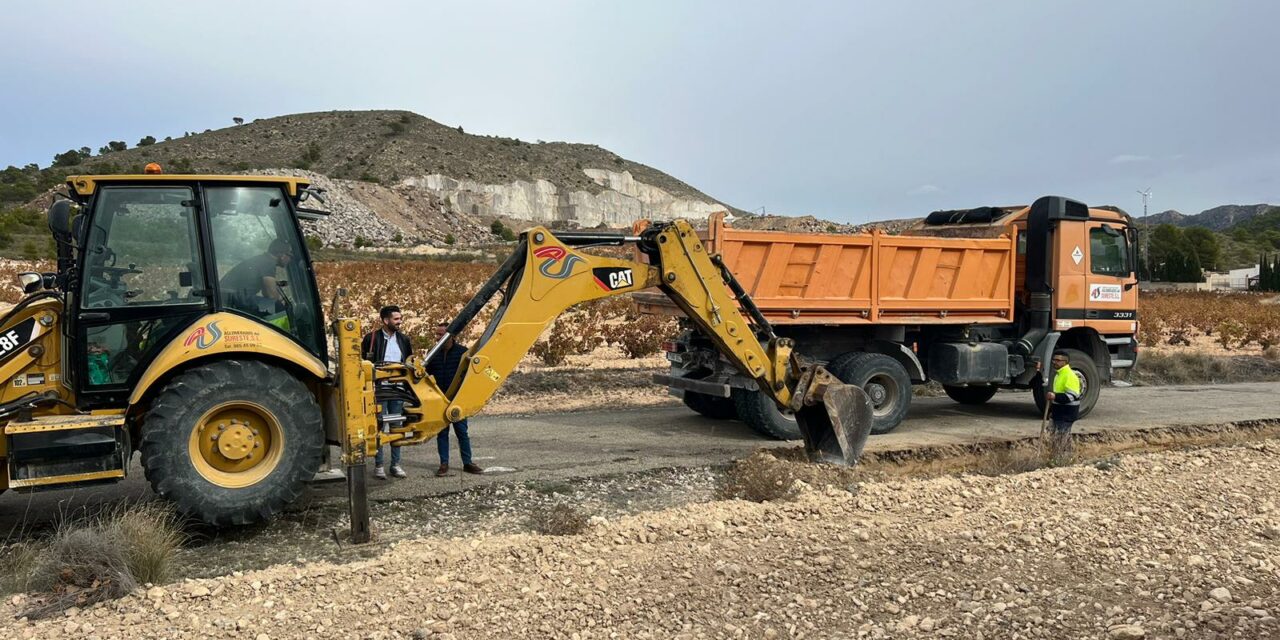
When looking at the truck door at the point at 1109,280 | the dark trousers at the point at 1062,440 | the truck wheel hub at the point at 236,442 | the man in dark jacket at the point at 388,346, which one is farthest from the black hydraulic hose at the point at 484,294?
the truck door at the point at 1109,280

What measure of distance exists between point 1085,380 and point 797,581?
8714mm

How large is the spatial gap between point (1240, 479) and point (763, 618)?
19.9ft

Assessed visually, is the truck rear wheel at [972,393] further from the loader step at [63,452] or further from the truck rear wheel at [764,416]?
the loader step at [63,452]

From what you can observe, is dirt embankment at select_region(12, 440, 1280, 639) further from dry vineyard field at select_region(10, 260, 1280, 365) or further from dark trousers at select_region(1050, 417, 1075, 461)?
dry vineyard field at select_region(10, 260, 1280, 365)

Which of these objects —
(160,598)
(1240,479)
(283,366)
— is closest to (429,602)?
(160,598)

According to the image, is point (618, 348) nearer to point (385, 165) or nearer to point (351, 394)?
point (351, 394)

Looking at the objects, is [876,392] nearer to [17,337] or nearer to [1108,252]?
[1108,252]

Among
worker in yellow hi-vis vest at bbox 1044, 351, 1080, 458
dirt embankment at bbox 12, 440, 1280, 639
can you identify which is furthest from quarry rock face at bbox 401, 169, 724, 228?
dirt embankment at bbox 12, 440, 1280, 639

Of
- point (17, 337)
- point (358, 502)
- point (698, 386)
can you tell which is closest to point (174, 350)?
point (17, 337)

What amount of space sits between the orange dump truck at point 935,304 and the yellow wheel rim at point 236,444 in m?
5.18

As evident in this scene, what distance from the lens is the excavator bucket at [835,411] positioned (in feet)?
28.7

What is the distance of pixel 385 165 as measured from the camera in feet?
295

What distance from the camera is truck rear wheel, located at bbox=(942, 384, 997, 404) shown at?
13.9 meters

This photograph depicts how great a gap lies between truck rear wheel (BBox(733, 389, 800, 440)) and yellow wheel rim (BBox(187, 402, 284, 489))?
18.4ft
